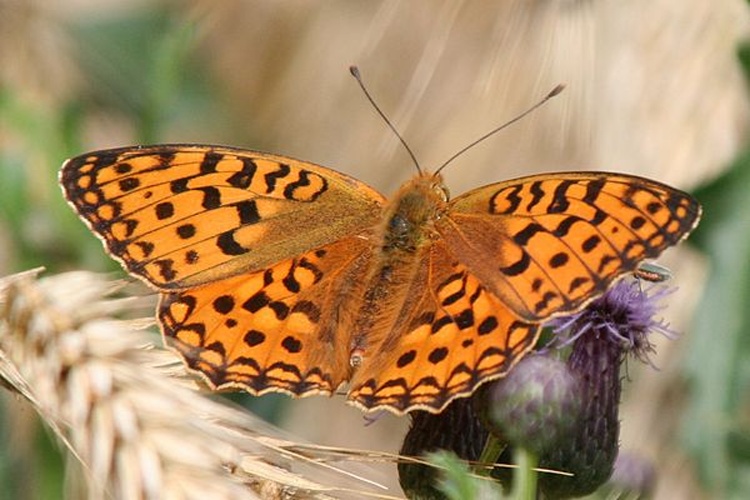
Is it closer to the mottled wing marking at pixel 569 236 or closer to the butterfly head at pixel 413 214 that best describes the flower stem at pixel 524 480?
the mottled wing marking at pixel 569 236

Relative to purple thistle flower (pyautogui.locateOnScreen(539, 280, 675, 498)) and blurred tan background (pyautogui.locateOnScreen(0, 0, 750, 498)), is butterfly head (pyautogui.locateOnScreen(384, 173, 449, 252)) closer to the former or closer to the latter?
purple thistle flower (pyautogui.locateOnScreen(539, 280, 675, 498))

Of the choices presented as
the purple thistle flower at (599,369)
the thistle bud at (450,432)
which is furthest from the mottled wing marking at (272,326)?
the purple thistle flower at (599,369)

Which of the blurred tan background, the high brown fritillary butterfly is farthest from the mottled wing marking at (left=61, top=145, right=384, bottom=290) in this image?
the blurred tan background

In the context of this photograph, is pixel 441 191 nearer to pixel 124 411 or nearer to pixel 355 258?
pixel 355 258

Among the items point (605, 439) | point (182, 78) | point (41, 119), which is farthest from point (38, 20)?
point (605, 439)

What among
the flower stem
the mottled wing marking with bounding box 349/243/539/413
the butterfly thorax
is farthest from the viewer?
the butterfly thorax

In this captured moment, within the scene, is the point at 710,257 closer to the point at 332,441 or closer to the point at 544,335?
the point at 544,335
